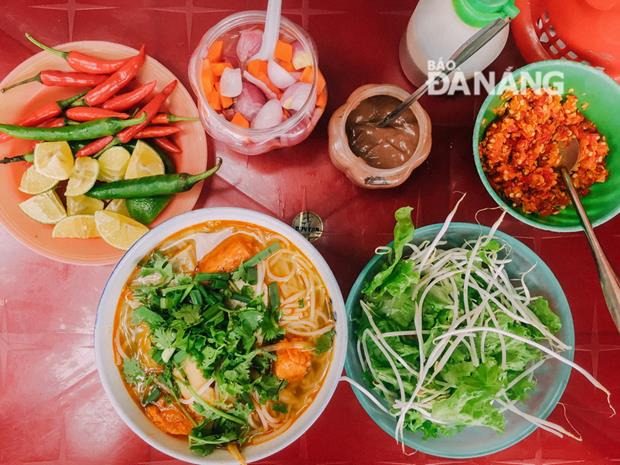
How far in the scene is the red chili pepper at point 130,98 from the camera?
130cm

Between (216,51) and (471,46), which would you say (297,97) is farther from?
(471,46)

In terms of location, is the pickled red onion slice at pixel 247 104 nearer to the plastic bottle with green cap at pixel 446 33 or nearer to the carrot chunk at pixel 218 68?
the carrot chunk at pixel 218 68

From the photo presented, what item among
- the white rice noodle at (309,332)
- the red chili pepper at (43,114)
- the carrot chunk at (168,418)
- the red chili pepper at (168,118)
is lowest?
the carrot chunk at (168,418)

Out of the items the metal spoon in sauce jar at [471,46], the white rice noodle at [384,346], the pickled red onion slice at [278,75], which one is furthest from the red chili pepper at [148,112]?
the white rice noodle at [384,346]

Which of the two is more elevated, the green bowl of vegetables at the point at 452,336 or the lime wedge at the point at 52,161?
the lime wedge at the point at 52,161

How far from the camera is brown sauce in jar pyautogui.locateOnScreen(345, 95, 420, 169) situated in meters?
1.24

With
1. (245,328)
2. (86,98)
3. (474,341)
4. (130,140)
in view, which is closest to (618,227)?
(474,341)

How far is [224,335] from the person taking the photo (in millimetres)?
1113

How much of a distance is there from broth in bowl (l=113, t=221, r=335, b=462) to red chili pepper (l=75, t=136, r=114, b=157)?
1.09 feet

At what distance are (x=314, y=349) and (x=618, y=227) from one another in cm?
86

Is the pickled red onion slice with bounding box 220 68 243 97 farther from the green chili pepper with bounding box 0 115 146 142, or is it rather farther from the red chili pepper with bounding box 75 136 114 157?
the red chili pepper with bounding box 75 136 114 157

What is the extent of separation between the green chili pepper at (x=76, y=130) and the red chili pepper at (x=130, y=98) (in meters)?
0.05

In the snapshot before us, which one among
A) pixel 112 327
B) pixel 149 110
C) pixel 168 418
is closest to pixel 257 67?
pixel 149 110

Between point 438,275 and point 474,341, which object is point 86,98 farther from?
point 474,341
